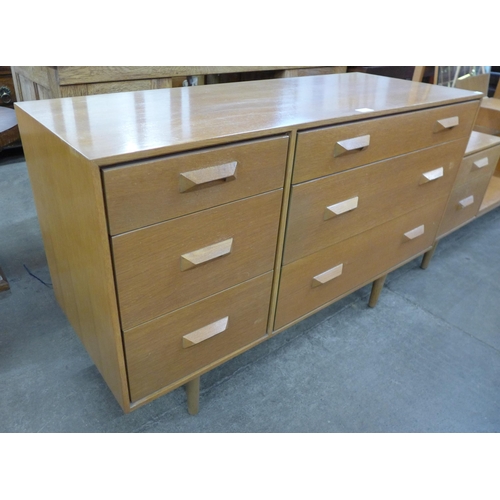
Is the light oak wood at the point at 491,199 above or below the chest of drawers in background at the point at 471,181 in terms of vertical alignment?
below

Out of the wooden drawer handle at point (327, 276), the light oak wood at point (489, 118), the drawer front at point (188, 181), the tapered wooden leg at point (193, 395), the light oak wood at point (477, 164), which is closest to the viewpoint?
the drawer front at point (188, 181)

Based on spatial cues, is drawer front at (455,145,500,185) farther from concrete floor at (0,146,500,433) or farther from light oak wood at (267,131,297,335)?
light oak wood at (267,131,297,335)

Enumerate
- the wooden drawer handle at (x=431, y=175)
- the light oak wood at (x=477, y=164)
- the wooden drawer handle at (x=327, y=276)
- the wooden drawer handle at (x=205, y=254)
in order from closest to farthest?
the wooden drawer handle at (x=205, y=254) → the wooden drawer handle at (x=327, y=276) → the wooden drawer handle at (x=431, y=175) → the light oak wood at (x=477, y=164)

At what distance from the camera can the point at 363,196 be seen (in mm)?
1188

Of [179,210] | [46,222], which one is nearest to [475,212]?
[179,210]

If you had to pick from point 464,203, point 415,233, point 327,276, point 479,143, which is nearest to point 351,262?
point 327,276

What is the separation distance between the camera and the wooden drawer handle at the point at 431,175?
136 centimetres

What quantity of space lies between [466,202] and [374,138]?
0.92 metres

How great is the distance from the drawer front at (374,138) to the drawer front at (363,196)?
0.08ft

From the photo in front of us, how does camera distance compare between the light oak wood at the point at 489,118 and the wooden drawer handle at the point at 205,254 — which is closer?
the wooden drawer handle at the point at 205,254

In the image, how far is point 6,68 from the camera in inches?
97.3

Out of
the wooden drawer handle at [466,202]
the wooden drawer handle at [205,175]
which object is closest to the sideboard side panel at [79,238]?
the wooden drawer handle at [205,175]

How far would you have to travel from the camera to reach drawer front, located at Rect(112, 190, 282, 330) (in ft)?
2.61

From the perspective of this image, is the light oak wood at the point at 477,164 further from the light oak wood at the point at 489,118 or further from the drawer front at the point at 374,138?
the light oak wood at the point at 489,118
